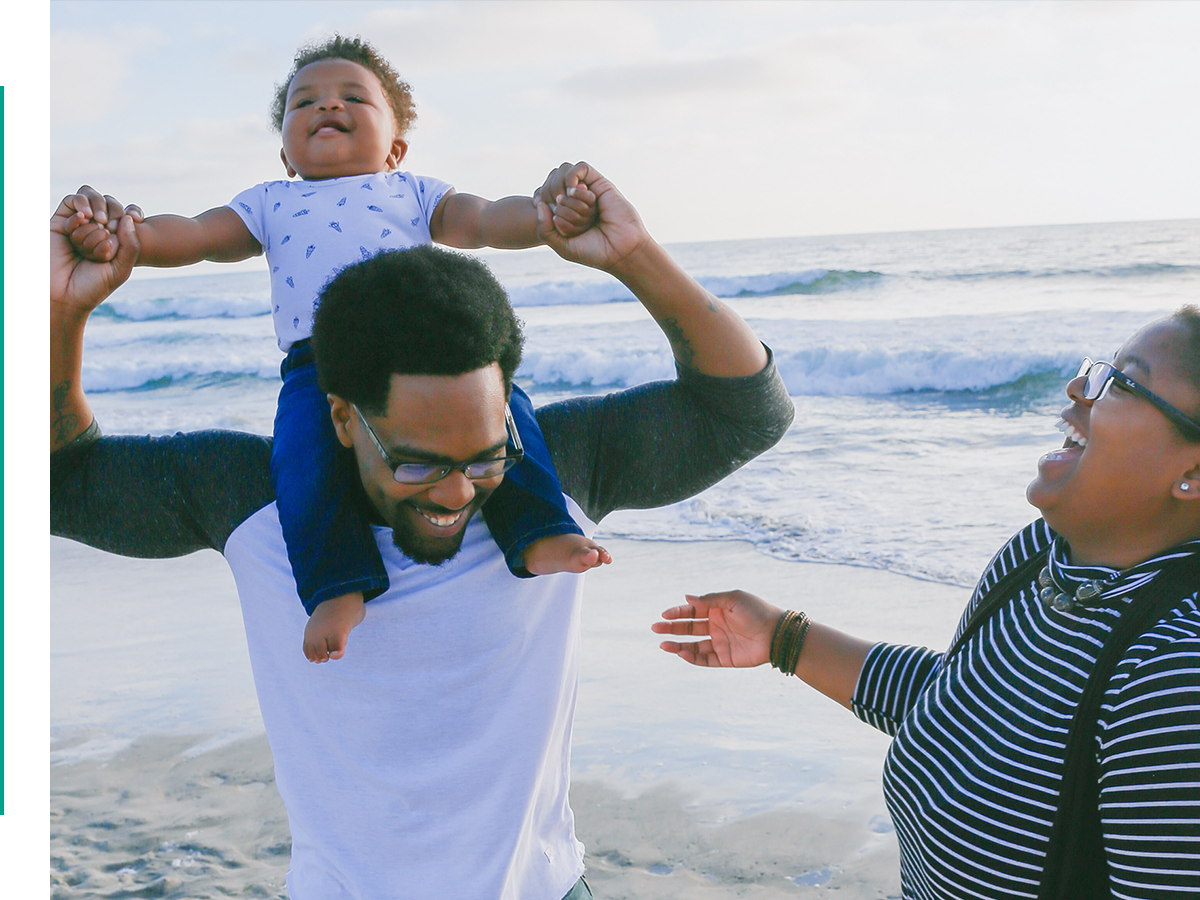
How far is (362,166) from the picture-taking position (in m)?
2.77

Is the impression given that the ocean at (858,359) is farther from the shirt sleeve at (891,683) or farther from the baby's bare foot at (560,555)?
the baby's bare foot at (560,555)

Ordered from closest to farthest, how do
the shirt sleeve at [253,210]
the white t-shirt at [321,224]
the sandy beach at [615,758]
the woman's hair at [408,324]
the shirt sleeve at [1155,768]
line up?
the shirt sleeve at [1155,768]
the woman's hair at [408,324]
the white t-shirt at [321,224]
the shirt sleeve at [253,210]
the sandy beach at [615,758]

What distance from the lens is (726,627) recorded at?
228cm

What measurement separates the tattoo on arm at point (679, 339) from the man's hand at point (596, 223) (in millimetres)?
Answer: 138

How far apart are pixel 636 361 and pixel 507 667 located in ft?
46.5

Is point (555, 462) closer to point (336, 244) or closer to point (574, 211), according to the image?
point (574, 211)

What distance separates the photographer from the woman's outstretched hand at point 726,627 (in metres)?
2.25

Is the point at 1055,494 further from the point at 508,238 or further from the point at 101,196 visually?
the point at 101,196

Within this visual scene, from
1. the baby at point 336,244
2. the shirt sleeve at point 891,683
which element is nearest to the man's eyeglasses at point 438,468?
the baby at point 336,244

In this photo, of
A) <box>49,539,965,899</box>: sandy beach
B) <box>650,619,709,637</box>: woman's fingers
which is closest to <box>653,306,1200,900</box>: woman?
<box>650,619,709,637</box>: woman's fingers

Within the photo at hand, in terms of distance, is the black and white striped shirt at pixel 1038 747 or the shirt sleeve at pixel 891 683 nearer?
the black and white striped shirt at pixel 1038 747

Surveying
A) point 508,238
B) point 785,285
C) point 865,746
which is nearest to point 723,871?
point 865,746

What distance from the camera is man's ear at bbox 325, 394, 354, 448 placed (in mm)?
1744

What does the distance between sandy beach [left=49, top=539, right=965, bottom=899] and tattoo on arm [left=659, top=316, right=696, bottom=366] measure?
7.65 ft
